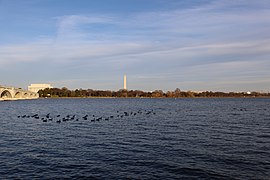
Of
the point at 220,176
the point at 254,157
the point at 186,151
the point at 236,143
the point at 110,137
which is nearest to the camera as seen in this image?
the point at 220,176

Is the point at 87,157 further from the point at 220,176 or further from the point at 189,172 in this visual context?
the point at 220,176

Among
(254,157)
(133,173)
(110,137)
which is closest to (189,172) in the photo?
(133,173)

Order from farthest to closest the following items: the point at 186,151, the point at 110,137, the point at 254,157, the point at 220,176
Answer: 1. the point at 110,137
2. the point at 186,151
3. the point at 254,157
4. the point at 220,176

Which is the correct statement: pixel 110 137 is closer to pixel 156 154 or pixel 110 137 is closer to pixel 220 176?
pixel 156 154

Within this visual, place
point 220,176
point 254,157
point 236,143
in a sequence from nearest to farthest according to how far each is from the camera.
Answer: point 220,176 < point 254,157 < point 236,143

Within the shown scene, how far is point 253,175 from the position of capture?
21719 mm

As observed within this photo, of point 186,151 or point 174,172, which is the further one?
point 186,151

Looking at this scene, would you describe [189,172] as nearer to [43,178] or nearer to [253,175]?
[253,175]

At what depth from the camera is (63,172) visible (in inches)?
899

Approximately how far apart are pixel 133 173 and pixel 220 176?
6.46m

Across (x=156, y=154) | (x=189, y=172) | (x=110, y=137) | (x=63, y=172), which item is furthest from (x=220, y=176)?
(x=110, y=137)

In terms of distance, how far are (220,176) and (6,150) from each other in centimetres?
2243

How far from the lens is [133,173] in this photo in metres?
22.4

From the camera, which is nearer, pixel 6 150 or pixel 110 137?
pixel 6 150
